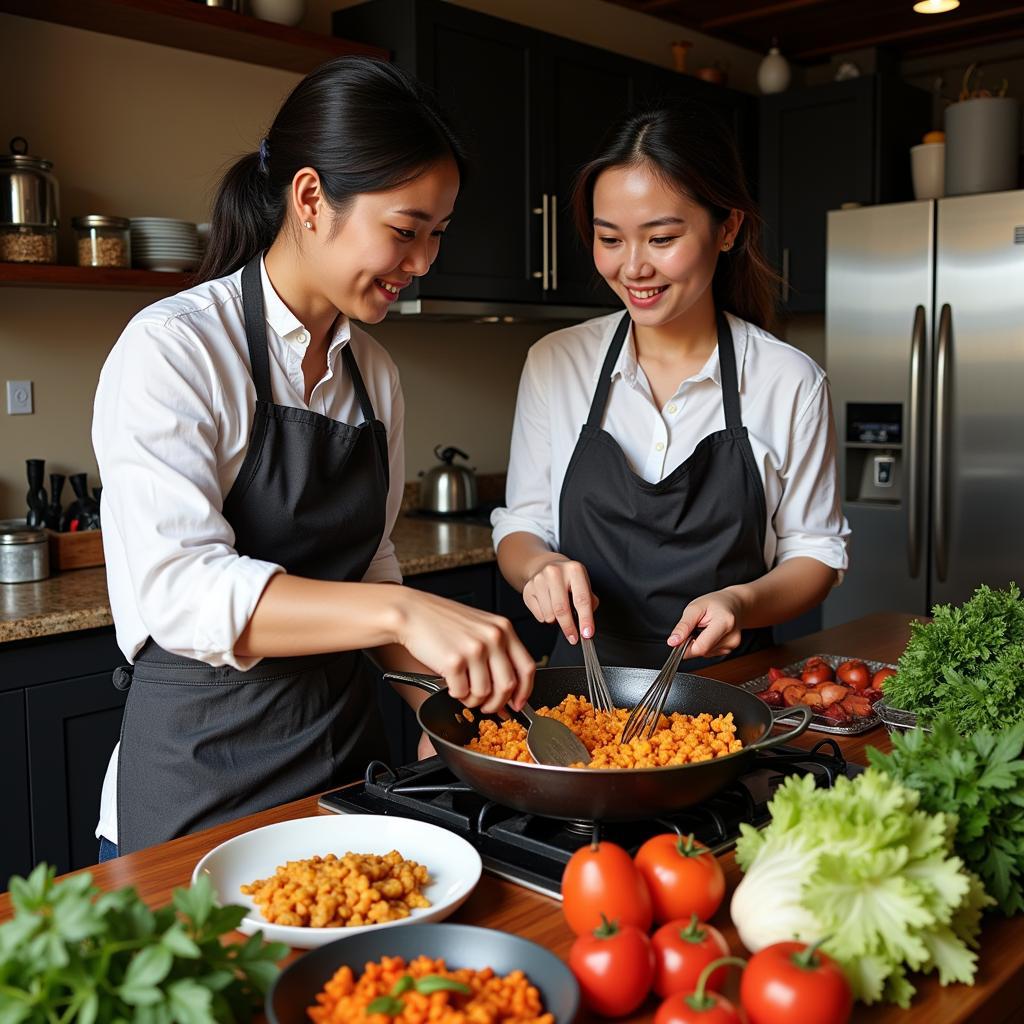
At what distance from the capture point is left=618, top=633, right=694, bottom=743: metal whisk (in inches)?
53.0

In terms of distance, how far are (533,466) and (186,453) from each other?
0.95 m

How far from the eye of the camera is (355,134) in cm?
143

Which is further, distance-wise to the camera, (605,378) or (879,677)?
(605,378)

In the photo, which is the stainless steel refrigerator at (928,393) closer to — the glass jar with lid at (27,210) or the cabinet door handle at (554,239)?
the cabinet door handle at (554,239)

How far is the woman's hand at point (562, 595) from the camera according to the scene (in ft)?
5.36

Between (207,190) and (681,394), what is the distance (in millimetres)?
1773

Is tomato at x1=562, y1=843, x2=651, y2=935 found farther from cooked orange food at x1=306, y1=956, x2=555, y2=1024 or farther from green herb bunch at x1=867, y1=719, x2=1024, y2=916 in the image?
green herb bunch at x1=867, y1=719, x2=1024, y2=916

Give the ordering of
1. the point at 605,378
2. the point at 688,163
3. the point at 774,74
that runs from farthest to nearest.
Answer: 1. the point at 774,74
2. the point at 605,378
3. the point at 688,163

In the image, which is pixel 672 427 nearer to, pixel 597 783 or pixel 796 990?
pixel 597 783

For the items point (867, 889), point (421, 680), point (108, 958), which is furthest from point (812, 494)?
point (108, 958)

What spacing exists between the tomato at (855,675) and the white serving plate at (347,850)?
0.83 meters

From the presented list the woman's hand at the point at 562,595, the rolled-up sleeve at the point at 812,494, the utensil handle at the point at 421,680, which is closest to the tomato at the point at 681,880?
the utensil handle at the point at 421,680

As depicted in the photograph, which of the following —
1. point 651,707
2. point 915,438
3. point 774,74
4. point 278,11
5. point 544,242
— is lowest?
point 651,707

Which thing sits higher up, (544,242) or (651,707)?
(544,242)
